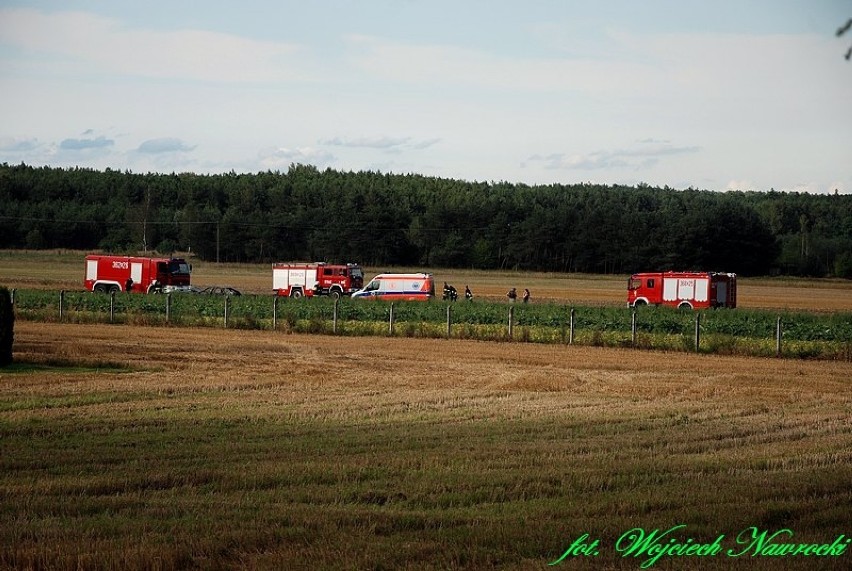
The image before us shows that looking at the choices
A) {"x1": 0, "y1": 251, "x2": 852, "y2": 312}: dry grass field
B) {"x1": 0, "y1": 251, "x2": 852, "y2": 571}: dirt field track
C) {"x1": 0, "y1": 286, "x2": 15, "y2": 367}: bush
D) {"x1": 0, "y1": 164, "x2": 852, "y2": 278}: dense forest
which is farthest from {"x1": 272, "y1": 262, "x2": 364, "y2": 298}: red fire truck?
{"x1": 0, "y1": 164, "x2": 852, "y2": 278}: dense forest

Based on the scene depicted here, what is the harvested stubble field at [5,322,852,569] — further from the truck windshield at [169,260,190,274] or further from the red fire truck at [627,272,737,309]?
the truck windshield at [169,260,190,274]

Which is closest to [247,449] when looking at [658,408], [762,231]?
[658,408]

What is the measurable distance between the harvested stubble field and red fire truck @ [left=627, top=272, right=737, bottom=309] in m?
33.3

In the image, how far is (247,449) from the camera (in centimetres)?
1426

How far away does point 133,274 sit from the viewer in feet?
212

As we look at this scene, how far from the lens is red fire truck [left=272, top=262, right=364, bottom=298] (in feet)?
226

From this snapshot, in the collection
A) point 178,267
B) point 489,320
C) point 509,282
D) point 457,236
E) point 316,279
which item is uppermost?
point 457,236

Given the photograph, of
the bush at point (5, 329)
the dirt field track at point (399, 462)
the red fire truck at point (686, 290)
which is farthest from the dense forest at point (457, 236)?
the bush at point (5, 329)

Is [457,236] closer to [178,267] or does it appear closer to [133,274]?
[178,267]

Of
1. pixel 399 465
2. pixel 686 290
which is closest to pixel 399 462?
pixel 399 465

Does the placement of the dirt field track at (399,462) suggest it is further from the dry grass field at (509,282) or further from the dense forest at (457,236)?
the dense forest at (457,236)

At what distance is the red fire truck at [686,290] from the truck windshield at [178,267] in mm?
26156

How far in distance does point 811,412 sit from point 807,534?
414 inches

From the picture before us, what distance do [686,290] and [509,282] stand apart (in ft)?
127
